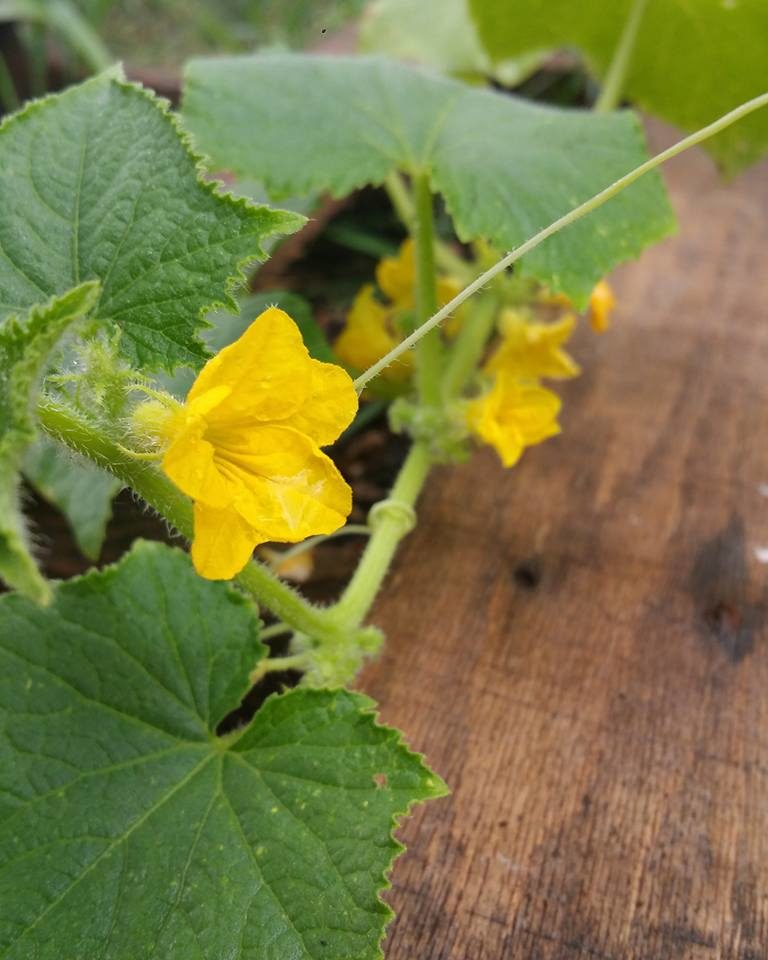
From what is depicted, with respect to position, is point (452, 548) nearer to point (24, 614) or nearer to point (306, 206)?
point (24, 614)

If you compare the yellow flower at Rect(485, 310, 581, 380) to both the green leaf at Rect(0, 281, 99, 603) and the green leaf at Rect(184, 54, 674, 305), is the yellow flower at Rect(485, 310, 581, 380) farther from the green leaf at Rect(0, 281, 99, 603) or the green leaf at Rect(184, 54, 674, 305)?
the green leaf at Rect(0, 281, 99, 603)

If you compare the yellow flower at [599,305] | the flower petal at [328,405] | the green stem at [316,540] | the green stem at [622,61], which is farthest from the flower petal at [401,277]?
the flower petal at [328,405]

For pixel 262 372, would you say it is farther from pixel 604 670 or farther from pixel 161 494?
pixel 604 670

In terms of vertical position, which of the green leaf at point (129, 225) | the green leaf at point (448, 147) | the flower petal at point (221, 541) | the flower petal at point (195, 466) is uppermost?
the green leaf at point (129, 225)

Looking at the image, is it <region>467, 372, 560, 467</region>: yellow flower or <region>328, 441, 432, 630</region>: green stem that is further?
<region>467, 372, 560, 467</region>: yellow flower

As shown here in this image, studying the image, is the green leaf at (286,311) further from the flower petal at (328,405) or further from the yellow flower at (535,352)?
the flower petal at (328,405)

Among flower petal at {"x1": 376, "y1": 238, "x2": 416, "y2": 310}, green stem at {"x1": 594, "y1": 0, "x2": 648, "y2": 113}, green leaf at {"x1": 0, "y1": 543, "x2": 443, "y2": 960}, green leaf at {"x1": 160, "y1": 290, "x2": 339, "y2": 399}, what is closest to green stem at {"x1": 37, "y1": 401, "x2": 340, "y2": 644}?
green leaf at {"x1": 0, "y1": 543, "x2": 443, "y2": 960}
